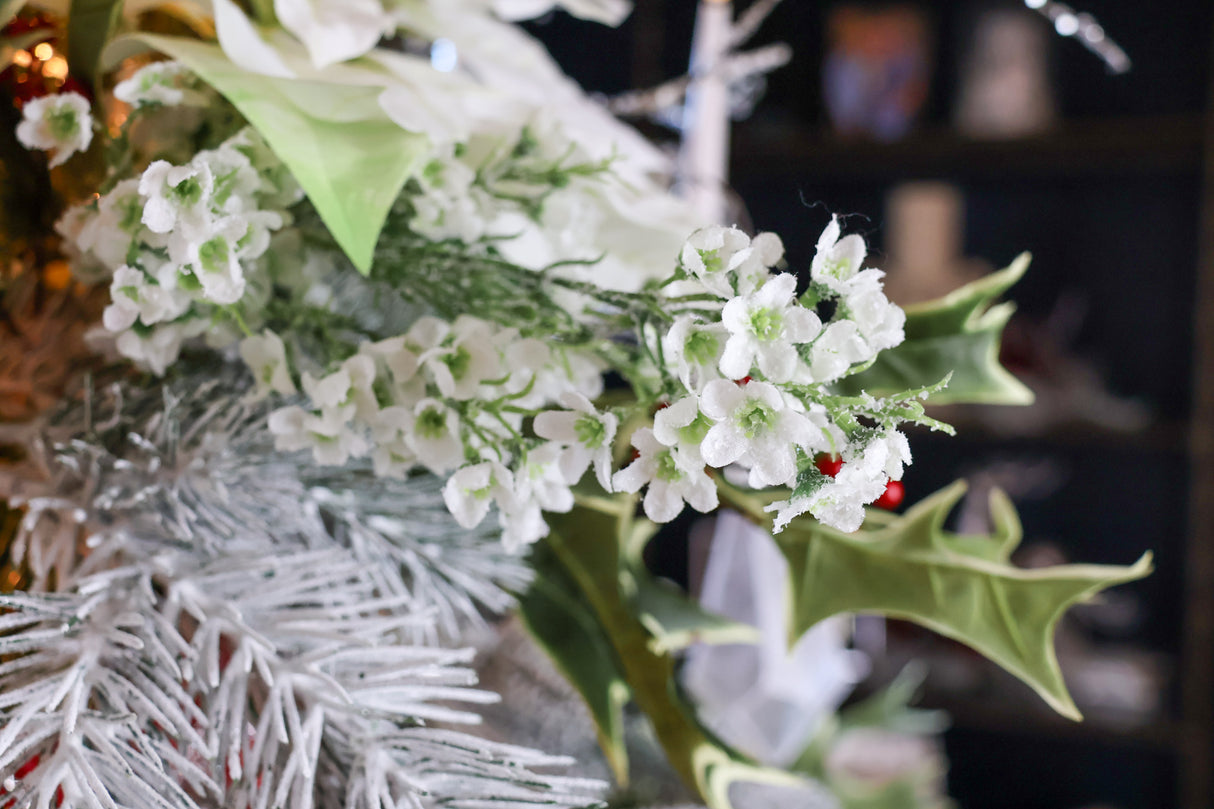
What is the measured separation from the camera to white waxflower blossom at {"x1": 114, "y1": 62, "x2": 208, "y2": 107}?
0.28 metres

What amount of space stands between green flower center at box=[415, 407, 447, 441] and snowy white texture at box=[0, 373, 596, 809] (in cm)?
6

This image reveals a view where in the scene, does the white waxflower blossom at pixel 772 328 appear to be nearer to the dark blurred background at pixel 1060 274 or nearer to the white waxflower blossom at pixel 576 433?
the white waxflower blossom at pixel 576 433

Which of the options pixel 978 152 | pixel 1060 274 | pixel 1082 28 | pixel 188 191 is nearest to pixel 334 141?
pixel 188 191

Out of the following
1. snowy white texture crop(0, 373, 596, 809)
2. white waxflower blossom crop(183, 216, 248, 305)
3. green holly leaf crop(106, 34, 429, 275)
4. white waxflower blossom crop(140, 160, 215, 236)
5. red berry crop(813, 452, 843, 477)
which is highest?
green holly leaf crop(106, 34, 429, 275)

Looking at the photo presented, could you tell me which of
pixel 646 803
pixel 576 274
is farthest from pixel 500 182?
pixel 646 803

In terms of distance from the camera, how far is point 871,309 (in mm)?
213

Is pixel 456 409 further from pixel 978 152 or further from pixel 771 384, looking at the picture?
pixel 978 152

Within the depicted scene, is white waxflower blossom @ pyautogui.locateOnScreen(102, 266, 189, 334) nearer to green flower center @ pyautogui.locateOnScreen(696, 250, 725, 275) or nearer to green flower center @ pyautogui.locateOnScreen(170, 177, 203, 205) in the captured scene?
green flower center @ pyautogui.locateOnScreen(170, 177, 203, 205)

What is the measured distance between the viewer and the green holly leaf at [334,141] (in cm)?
25

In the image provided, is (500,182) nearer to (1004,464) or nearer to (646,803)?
(646,803)

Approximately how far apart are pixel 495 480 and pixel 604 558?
10 centimetres

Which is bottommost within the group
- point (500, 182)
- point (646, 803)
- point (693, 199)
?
point (646, 803)

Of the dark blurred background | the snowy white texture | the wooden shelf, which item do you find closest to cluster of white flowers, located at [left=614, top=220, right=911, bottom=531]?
the snowy white texture

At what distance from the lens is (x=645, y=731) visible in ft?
1.52
